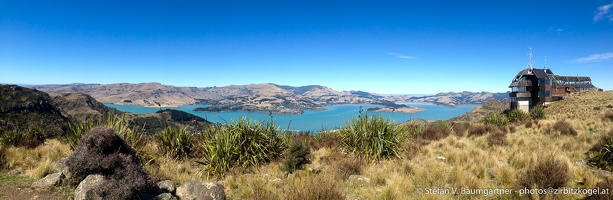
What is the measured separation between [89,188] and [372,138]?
327 inches

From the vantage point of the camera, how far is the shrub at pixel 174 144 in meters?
9.95

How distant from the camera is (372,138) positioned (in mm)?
10258

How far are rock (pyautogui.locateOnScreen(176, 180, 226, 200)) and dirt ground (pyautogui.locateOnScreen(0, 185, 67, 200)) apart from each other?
196cm

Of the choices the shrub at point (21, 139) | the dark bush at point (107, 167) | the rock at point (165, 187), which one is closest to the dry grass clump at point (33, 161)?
the shrub at point (21, 139)

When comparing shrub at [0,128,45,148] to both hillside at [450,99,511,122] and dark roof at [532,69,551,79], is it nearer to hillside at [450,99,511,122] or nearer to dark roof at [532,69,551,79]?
hillside at [450,99,511,122]

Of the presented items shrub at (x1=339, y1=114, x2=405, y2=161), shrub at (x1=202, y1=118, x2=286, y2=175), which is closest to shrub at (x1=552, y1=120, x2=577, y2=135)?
shrub at (x1=339, y1=114, x2=405, y2=161)

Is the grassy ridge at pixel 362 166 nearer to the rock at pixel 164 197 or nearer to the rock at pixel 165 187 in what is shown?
the rock at pixel 165 187

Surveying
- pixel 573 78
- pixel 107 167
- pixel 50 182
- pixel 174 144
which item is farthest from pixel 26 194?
pixel 573 78

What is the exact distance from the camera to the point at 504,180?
7.07 meters

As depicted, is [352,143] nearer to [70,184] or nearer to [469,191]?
[469,191]

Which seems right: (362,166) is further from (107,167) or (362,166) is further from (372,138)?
(107,167)

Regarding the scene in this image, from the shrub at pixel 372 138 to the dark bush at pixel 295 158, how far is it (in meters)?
2.18

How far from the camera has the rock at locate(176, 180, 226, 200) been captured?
5723 millimetres

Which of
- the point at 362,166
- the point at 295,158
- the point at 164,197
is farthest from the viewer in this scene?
the point at 362,166
